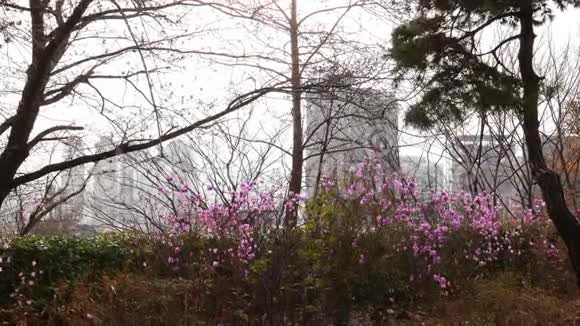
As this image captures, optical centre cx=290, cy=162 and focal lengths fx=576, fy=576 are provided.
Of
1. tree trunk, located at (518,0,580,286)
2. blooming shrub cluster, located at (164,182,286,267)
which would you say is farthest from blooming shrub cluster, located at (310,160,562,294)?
tree trunk, located at (518,0,580,286)

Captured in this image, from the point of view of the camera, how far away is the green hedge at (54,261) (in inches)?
230

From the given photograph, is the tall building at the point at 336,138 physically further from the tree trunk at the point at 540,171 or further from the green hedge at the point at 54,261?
the green hedge at the point at 54,261

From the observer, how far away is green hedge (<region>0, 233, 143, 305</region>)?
5.84 metres

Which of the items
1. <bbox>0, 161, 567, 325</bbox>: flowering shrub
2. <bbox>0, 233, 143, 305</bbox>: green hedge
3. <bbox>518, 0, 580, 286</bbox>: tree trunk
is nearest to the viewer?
<bbox>0, 161, 567, 325</bbox>: flowering shrub

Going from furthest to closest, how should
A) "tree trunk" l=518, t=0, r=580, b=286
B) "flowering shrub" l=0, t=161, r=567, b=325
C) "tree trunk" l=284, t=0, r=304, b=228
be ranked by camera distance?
"tree trunk" l=284, t=0, r=304, b=228 < "tree trunk" l=518, t=0, r=580, b=286 < "flowering shrub" l=0, t=161, r=567, b=325

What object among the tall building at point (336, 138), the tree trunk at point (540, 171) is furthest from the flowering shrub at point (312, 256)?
the tall building at point (336, 138)

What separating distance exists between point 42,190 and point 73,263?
31.0 ft

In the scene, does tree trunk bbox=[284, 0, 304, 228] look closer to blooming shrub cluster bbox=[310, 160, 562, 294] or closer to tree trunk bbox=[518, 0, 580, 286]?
blooming shrub cluster bbox=[310, 160, 562, 294]

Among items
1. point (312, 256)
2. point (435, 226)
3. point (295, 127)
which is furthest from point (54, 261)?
point (295, 127)

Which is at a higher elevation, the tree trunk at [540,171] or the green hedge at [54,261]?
the tree trunk at [540,171]

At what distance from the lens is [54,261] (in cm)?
609

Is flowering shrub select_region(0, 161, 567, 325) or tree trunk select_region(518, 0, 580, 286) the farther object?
tree trunk select_region(518, 0, 580, 286)

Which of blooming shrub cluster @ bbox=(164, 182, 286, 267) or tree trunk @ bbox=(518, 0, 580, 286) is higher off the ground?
tree trunk @ bbox=(518, 0, 580, 286)

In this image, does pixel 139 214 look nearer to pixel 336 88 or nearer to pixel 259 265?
pixel 336 88
